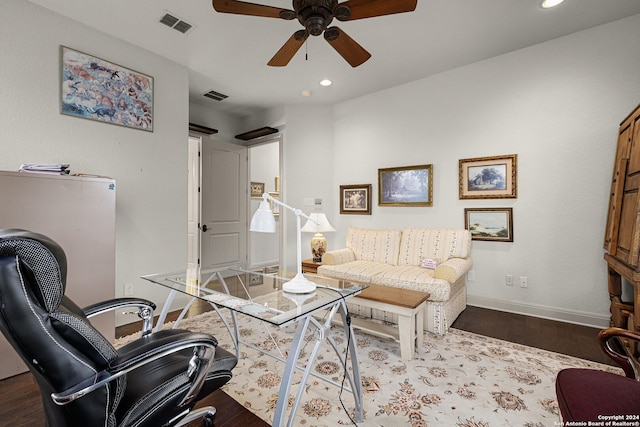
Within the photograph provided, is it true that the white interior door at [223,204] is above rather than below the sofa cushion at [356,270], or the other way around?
above

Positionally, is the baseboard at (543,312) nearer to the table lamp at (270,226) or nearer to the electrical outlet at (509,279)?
the electrical outlet at (509,279)

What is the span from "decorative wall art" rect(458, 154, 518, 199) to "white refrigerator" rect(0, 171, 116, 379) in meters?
3.73

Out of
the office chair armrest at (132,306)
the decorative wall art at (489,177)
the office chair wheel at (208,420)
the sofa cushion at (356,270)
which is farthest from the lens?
the decorative wall art at (489,177)

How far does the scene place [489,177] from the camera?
3.34 m

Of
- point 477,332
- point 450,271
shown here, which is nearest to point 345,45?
point 450,271

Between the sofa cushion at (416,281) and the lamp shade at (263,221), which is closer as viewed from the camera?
the lamp shade at (263,221)

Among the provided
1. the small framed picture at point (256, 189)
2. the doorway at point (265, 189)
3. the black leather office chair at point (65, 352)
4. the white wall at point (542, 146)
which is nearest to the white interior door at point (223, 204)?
the doorway at point (265, 189)

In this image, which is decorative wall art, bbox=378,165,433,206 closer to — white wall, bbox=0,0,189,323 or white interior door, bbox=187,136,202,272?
white wall, bbox=0,0,189,323

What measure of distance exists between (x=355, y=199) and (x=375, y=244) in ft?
3.03

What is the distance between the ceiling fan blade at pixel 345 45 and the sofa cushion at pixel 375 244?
2.23 m

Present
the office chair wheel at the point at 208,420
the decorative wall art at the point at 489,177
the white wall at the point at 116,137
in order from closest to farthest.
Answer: the office chair wheel at the point at 208,420 < the white wall at the point at 116,137 < the decorative wall art at the point at 489,177

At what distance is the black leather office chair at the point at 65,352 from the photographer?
0.76 meters

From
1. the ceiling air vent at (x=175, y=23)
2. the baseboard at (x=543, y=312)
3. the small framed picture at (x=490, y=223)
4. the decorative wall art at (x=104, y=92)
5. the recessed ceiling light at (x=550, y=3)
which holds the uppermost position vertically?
the recessed ceiling light at (x=550, y=3)

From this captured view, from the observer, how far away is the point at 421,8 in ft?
8.04
